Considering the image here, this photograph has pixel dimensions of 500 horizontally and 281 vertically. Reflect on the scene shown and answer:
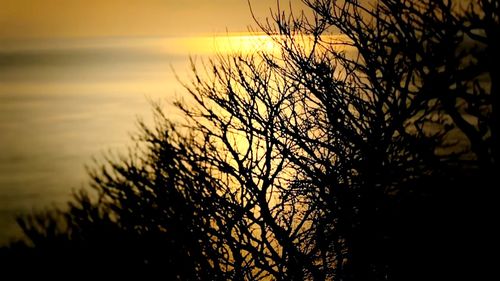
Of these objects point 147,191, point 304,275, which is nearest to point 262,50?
point 304,275

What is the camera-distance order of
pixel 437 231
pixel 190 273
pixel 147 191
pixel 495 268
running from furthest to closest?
pixel 147 191
pixel 190 273
pixel 437 231
pixel 495 268

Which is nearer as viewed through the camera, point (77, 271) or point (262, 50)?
point (262, 50)

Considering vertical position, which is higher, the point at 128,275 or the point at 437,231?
the point at 128,275

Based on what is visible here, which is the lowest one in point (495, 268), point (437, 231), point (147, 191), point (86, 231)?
point (495, 268)

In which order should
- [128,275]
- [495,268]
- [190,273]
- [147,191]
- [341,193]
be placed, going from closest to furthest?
[495,268] → [341,193] → [190,273] → [147,191] → [128,275]

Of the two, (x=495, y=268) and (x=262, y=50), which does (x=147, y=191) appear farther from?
(x=495, y=268)

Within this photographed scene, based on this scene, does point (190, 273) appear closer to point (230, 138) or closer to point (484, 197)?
point (230, 138)

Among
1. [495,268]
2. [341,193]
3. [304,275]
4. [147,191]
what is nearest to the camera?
[495,268]

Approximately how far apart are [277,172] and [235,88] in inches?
98.6

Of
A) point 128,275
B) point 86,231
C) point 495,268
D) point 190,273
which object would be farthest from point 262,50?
point 86,231

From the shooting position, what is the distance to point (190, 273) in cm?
1538

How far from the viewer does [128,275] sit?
2192 centimetres

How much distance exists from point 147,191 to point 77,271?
10.3 meters

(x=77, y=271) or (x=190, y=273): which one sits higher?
(x=77, y=271)
